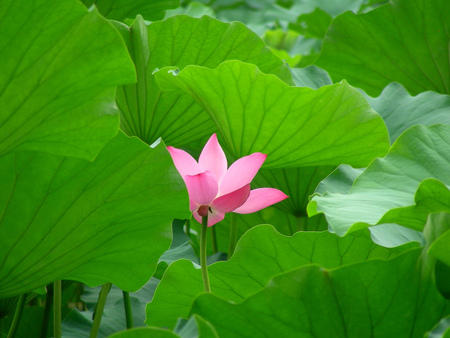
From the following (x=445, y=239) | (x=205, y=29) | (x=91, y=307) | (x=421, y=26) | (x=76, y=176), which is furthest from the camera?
(x=421, y=26)

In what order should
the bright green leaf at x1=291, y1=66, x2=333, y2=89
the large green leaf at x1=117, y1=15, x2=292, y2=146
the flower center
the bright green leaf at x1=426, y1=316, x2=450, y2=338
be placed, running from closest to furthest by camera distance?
1. the bright green leaf at x1=426, y1=316, x2=450, y2=338
2. the flower center
3. the large green leaf at x1=117, y1=15, x2=292, y2=146
4. the bright green leaf at x1=291, y1=66, x2=333, y2=89

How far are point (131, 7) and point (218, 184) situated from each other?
55cm

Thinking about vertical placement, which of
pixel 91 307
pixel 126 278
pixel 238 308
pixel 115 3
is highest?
pixel 115 3

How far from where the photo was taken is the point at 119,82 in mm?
608

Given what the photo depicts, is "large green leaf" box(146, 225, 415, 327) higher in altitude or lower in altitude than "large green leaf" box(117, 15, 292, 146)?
lower

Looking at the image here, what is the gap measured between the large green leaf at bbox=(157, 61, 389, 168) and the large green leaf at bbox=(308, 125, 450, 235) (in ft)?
0.47

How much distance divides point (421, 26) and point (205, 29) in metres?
0.59

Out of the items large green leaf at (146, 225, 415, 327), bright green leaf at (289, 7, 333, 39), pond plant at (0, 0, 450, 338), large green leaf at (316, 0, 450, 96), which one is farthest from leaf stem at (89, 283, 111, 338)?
bright green leaf at (289, 7, 333, 39)

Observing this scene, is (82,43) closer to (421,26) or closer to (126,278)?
(126,278)

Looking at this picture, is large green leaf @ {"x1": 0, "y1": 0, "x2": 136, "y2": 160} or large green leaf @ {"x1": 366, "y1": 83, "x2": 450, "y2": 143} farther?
large green leaf @ {"x1": 366, "y1": 83, "x2": 450, "y2": 143}

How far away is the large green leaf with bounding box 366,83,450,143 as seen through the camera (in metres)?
1.05

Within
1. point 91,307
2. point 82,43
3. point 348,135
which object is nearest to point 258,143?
point 348,135

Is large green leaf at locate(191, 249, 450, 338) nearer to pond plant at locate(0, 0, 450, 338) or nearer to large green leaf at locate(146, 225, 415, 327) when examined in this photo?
pond plant at locate(0, 0, 450, 338)

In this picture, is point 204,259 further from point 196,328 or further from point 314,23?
point 314,23
